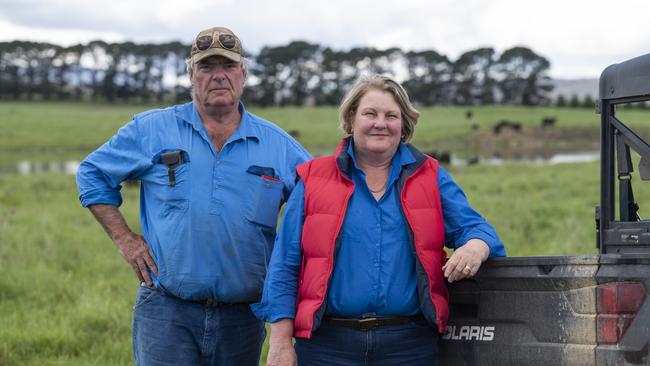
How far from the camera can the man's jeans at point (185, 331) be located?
14.5 feet

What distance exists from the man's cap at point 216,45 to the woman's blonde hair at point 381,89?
0.70 m

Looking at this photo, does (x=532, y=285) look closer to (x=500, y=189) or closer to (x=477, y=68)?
(x=500, y=189)

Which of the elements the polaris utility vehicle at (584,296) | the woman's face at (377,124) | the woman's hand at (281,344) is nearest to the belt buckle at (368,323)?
the woman's hand at (281,344)

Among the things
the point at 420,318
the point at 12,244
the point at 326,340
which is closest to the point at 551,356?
the point at 420,318

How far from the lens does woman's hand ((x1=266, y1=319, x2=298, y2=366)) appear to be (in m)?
3.85

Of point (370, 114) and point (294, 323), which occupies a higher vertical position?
point (370, 114)

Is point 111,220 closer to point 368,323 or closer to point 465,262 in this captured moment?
point 368,323

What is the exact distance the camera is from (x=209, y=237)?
437cm

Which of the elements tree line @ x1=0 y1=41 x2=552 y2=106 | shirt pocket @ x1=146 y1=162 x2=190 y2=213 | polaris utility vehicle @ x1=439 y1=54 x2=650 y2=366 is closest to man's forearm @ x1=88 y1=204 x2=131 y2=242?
shirt pocket @ x1=146 y1=162 x2=190 y2=213

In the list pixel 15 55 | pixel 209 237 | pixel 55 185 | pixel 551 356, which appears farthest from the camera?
pixel 15 55

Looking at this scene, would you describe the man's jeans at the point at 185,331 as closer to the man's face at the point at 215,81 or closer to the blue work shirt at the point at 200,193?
the blue work shirt at the point at 200,193

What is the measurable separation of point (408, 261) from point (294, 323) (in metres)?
0.54

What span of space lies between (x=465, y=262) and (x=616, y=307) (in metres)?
0.62

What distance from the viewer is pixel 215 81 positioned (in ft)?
14.8
